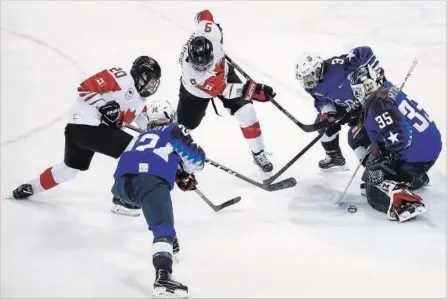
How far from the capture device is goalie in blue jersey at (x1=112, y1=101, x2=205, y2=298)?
2681 mm

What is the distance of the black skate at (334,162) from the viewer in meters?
4.11

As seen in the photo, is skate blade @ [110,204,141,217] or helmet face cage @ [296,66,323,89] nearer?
skate blade @ [110,204,141,217]

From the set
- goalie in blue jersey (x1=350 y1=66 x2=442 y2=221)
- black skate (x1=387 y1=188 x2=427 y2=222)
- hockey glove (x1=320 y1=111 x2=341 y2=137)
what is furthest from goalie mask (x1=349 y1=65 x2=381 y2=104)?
black skate (x1=387 y1=188 x2=427 y2=222)

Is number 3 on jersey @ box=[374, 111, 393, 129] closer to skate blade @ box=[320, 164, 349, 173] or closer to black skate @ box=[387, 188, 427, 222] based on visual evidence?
black skate @ box=[387, 188, 427, 222]

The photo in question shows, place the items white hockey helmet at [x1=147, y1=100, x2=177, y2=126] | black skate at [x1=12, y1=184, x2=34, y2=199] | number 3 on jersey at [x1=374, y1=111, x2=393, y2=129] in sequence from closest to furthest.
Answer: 1. white hockey helmet at [x1=147, y1=100, x2=177, y2=126]
2. number 3 on jersey at [x1=374, y1=111, x2=393, y2=129]
3. black skate at [x1=12, y1=184, x2=34, y2=199]

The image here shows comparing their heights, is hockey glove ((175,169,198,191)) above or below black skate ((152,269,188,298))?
above

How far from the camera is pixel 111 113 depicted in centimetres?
343

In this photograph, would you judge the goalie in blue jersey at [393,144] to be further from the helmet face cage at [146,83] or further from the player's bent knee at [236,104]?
the helmet face cage at [146,83]

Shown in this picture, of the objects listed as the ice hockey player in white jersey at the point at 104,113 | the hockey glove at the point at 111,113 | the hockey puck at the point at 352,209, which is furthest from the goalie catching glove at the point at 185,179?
the hockey puck at the point at 352,209

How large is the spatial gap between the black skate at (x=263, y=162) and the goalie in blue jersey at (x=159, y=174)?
1.08 metres

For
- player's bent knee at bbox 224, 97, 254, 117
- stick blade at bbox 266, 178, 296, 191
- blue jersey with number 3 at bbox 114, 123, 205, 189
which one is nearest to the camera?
blue jersey with number 3 at bbox 114, 123, 205, 189

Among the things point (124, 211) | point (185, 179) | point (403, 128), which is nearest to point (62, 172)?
point (124, 211)

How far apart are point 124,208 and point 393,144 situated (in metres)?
1.49

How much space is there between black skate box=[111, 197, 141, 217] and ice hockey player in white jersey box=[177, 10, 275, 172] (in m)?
0.83
